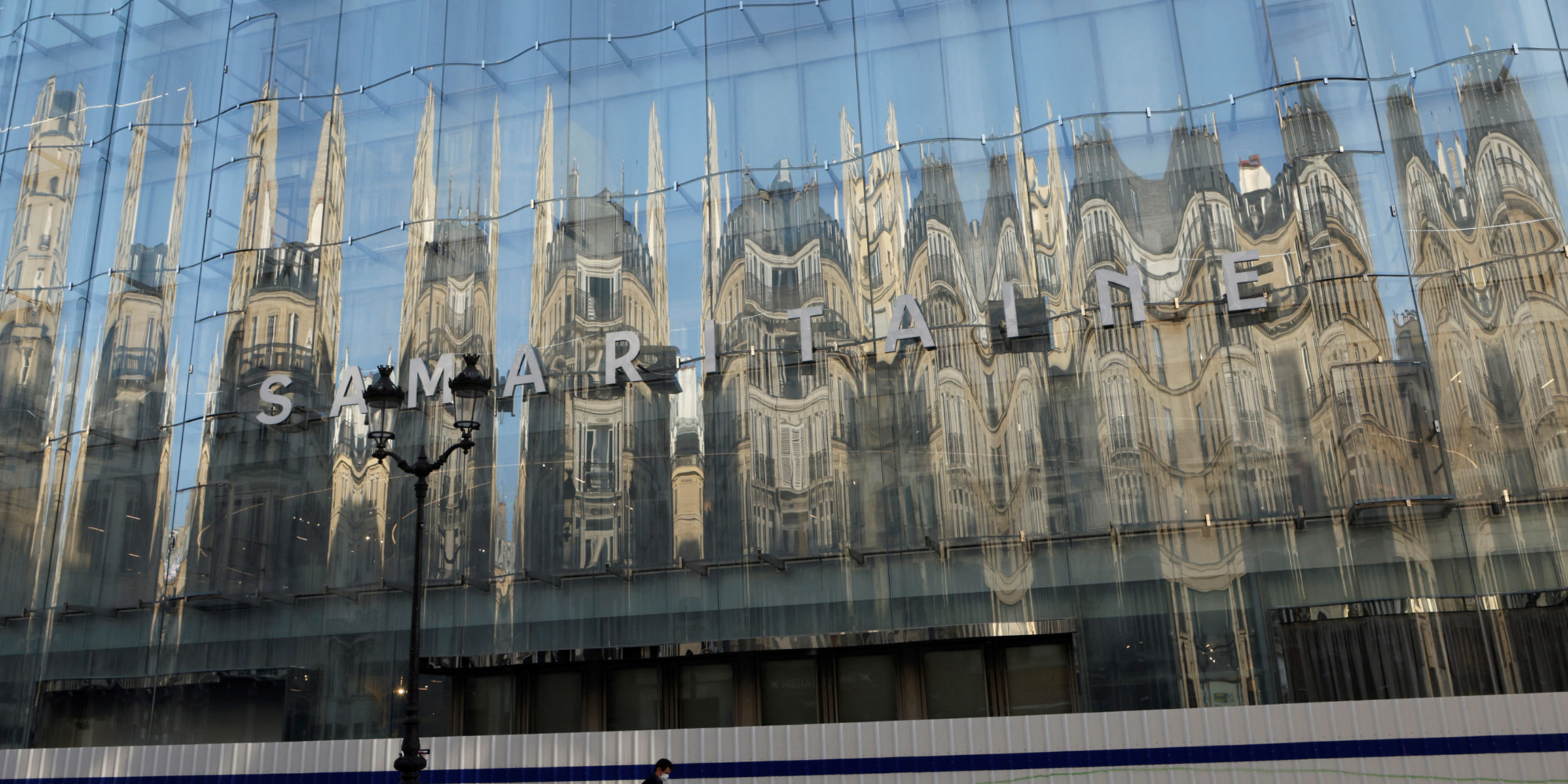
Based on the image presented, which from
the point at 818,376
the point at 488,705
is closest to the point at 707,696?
the point at 488,705

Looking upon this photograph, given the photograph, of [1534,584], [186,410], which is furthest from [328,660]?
[1534,584]

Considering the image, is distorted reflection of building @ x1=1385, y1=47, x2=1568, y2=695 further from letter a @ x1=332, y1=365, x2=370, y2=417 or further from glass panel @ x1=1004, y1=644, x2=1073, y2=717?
letter a @ x1=332, y1=365, x2=370, y2=417

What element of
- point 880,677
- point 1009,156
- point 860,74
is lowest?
point 880,677

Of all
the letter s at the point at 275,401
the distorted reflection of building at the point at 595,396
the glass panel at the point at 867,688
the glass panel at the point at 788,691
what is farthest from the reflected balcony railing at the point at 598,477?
the letter s at the point at 275,401

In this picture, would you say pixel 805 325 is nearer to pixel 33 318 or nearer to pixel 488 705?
pixel 488 705

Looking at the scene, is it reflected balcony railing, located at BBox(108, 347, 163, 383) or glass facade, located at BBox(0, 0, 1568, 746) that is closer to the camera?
glass facade, located at BBox(0, 0, 1568, 746)

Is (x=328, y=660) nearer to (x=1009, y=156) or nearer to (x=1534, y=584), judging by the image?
(x=1009, y=156)

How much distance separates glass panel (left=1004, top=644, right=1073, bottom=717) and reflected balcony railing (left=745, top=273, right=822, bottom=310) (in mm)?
5308

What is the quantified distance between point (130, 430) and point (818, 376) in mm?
11192

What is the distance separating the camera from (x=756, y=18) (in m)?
18.1

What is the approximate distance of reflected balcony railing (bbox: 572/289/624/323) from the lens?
17.2 metres

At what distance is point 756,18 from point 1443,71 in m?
9.25

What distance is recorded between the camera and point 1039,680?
1510cm

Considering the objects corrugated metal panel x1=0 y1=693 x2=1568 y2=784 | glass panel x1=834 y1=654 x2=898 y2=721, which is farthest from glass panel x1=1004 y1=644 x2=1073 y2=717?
corrugated metal panel x1=0 y1=693 x2=1568 y2=784
